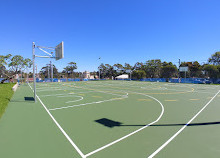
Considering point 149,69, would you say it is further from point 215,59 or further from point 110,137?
point 110,137

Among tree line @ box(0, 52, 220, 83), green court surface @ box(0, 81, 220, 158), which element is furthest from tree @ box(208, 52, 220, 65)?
green court surface @ box(0, 81, 220, 158)

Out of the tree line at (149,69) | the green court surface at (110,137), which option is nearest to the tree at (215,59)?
the tree line at (149,69)

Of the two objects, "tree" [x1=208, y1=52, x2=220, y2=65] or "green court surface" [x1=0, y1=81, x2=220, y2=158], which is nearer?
"green court surface" [x1=0, y1=81, x2=220, y2=158]

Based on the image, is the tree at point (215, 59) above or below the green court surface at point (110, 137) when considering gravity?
above

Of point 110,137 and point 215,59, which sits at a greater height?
point 215,59

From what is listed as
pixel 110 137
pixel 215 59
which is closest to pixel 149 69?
pixel 215 59

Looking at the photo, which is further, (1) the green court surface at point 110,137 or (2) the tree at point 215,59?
(2) the tree at point 215,59

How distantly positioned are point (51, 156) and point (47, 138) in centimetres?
113

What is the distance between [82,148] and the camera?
3.64 metres

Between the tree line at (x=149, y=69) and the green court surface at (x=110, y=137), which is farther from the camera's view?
the tree line at (x=149, y=69)

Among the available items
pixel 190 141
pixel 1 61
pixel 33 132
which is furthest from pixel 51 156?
pixel 1 61

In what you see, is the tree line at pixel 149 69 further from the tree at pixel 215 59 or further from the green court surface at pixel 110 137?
the green court surface at pixel 110 137

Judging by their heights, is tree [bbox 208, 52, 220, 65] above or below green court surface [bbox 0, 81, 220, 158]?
above

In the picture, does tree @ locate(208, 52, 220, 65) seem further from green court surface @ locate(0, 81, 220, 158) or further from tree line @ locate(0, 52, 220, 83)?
green court surface @ locate(0, 81, 220, 158)
